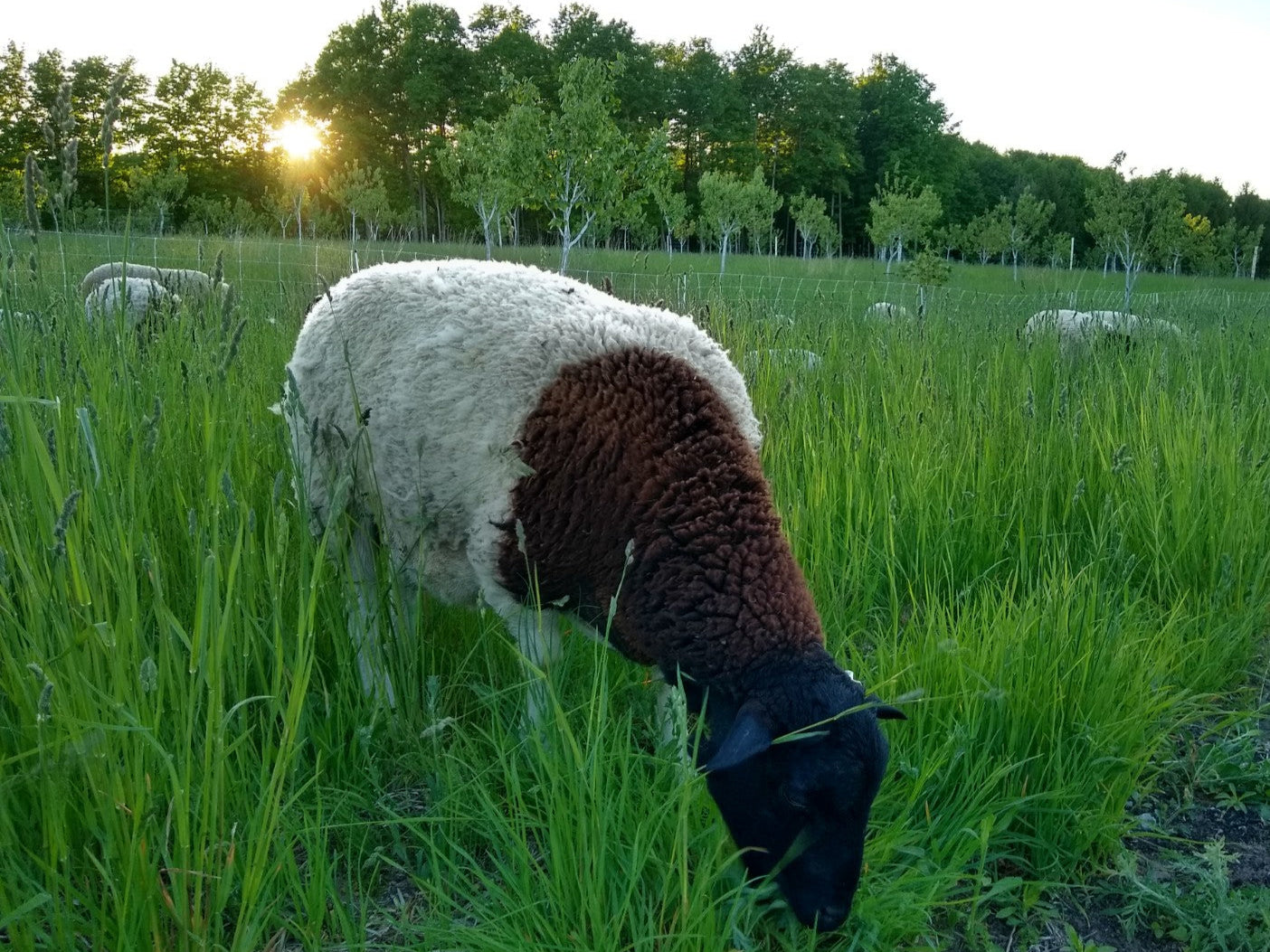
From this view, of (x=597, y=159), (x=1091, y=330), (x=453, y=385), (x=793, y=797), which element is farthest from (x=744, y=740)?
(x=597, y=159)

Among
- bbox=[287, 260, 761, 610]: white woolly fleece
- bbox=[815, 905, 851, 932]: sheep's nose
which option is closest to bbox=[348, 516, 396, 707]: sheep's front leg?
bbox=[287, 260, 761, 610]: white woolly fleece

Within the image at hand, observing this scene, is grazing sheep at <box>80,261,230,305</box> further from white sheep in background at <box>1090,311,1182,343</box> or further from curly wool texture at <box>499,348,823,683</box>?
white sheep in background at <box>1090,311,1182,343</box>

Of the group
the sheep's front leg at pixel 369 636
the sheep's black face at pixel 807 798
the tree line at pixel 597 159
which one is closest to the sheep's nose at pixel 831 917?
the sheep's black face at pixel 807 798

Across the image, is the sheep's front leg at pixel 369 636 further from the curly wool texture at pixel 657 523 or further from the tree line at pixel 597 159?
the tree line at pixel 597 159

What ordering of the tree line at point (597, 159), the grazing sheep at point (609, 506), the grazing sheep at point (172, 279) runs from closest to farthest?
the grazing sheep at point (609, 506) → the grazing sheep at point (172, 279) → the tree line at point (597, 159)

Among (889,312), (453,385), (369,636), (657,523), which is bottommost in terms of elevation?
(369,636)

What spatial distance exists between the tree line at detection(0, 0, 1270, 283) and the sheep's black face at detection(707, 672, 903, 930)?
15.8 meters

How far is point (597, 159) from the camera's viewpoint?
1698 centimetres

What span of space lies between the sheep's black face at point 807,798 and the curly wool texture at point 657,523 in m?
0.27

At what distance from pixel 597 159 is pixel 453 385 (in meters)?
15.4

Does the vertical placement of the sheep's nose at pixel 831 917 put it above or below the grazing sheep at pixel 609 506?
below

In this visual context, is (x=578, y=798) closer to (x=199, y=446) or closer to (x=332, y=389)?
(x=332, y=389)

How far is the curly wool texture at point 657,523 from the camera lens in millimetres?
2391

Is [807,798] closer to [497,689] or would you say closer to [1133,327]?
[497,689]
